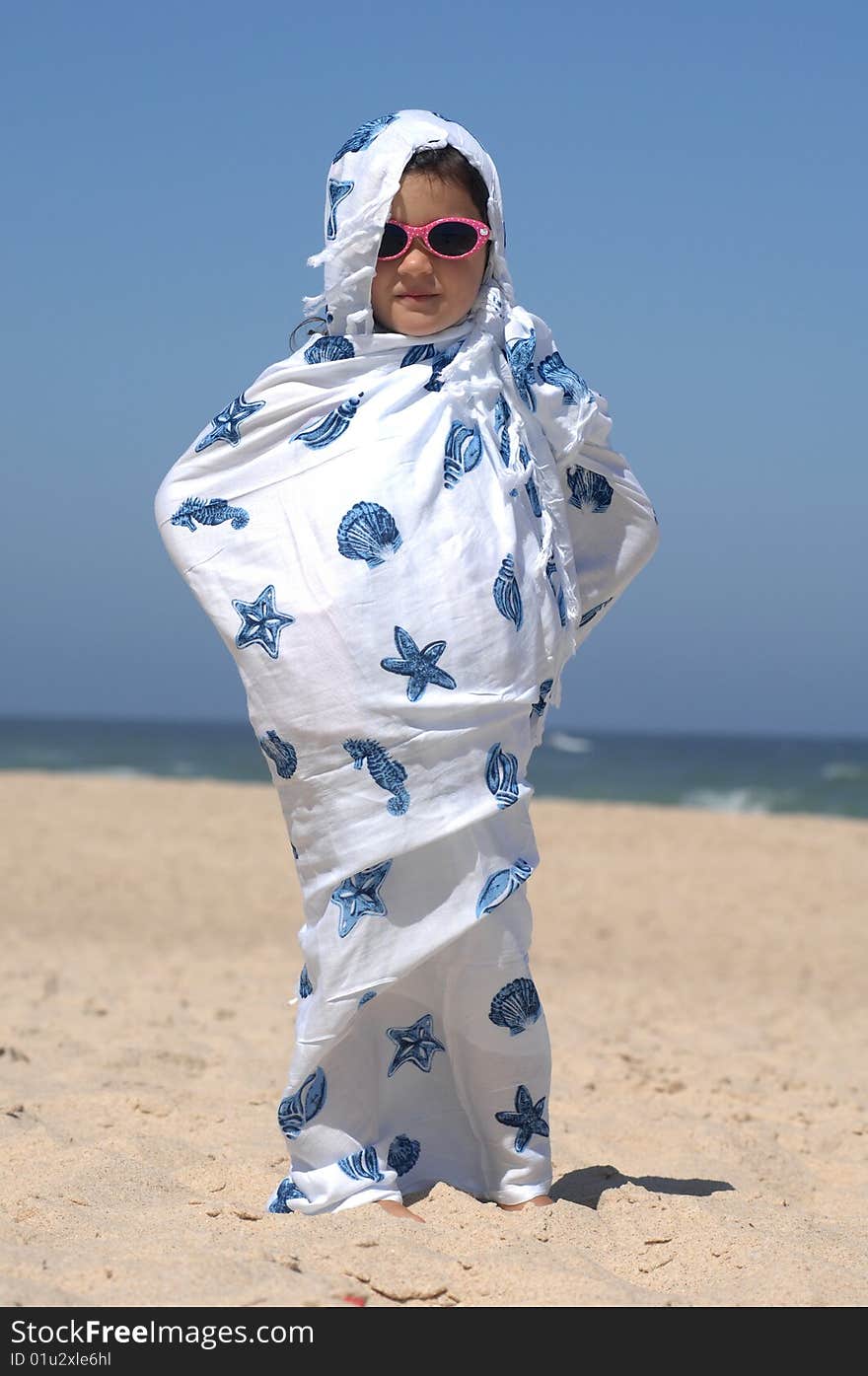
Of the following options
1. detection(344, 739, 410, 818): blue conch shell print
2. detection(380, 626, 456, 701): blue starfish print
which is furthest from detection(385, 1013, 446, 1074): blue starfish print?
detection(380, 626, 456, 701): blue starfish print

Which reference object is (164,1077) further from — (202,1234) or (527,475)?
(527,475)

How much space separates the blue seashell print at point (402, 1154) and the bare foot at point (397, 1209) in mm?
138

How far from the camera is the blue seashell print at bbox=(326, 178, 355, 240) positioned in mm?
2686

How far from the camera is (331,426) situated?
8.54 ft

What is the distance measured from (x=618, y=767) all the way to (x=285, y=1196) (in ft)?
105

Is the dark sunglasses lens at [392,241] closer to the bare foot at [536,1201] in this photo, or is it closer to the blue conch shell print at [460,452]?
the blue conch shell print at [460,452]

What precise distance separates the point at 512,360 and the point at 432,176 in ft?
1.29

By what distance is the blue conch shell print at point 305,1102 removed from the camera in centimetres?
251

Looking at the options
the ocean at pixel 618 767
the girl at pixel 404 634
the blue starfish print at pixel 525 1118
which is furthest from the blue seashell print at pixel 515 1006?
the ocean at pixel 618 767

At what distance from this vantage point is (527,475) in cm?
269

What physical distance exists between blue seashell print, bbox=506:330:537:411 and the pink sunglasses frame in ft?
0.68

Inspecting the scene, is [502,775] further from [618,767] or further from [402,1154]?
[618,767]

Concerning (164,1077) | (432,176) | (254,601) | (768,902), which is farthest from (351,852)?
(768,902)

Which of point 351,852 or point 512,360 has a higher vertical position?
point 512,360
